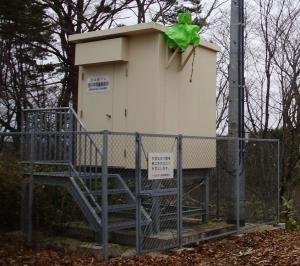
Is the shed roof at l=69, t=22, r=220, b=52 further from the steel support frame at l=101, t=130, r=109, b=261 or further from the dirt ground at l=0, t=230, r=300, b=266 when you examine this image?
the dirt ground at l=0, t=230, r=300, b=266

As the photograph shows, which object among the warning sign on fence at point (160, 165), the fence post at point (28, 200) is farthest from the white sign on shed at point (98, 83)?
the warning sign on fence at point (160, 165)

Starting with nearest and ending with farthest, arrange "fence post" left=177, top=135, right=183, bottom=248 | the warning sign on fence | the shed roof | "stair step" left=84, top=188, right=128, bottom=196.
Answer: the warning sign on fence
"stair step" left=84, top=188, right=128, bottom=196
"fence post" left=177, top=135, right=183, bottom=248
the shed roof

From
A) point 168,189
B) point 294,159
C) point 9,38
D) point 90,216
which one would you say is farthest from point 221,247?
point 9,38

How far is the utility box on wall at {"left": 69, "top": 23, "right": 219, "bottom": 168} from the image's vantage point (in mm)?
10133

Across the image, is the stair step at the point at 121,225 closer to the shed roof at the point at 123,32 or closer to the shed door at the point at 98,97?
the shed door at the point at 98,97

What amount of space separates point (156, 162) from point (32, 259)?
2.51m

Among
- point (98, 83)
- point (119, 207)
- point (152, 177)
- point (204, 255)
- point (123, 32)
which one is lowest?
point (204, 255)

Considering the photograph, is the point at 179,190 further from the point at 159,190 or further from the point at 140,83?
the point at 140,83

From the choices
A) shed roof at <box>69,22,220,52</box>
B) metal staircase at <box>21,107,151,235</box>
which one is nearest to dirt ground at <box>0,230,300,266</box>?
metal staircase at <box>21,107,151,235</box>

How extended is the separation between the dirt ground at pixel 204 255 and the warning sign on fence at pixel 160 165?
1317mm

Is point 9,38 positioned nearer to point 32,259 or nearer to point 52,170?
point 52,170

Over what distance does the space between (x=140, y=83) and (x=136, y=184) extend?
7.51 feet

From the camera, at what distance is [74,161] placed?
9.84 metres

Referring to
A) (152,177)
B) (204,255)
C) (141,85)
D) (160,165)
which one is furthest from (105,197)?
(141,85)
